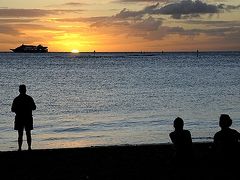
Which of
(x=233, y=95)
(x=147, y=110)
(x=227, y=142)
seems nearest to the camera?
(x=227, y=142)

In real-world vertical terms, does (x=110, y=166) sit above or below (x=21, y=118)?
below

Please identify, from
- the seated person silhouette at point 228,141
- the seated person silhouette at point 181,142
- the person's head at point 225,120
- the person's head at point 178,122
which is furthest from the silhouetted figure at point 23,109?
the person's head at point 225,120

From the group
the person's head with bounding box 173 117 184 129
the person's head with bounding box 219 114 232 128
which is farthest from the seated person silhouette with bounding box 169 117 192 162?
the person's head with bounding box 219 114 232 128

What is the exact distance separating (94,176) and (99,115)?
62.8 feet

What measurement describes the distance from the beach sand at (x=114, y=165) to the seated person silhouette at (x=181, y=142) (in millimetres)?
182

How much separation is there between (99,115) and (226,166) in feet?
65.4

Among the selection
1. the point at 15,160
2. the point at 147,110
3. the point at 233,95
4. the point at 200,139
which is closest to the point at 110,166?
the point at 15,160

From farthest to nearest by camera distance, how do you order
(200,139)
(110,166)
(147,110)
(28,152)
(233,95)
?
(233,95), (147,110), (200,139), (28,152), (110,166)

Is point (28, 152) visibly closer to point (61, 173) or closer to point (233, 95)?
point (61, 173)

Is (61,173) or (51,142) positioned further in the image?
(51,142)

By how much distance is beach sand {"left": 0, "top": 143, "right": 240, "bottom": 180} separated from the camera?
10500 mm

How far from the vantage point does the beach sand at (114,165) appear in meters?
10.5

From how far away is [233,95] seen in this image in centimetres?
4412

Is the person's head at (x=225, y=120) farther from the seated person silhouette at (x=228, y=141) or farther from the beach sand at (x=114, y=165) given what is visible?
the beach sand at (x=114, y=165)
